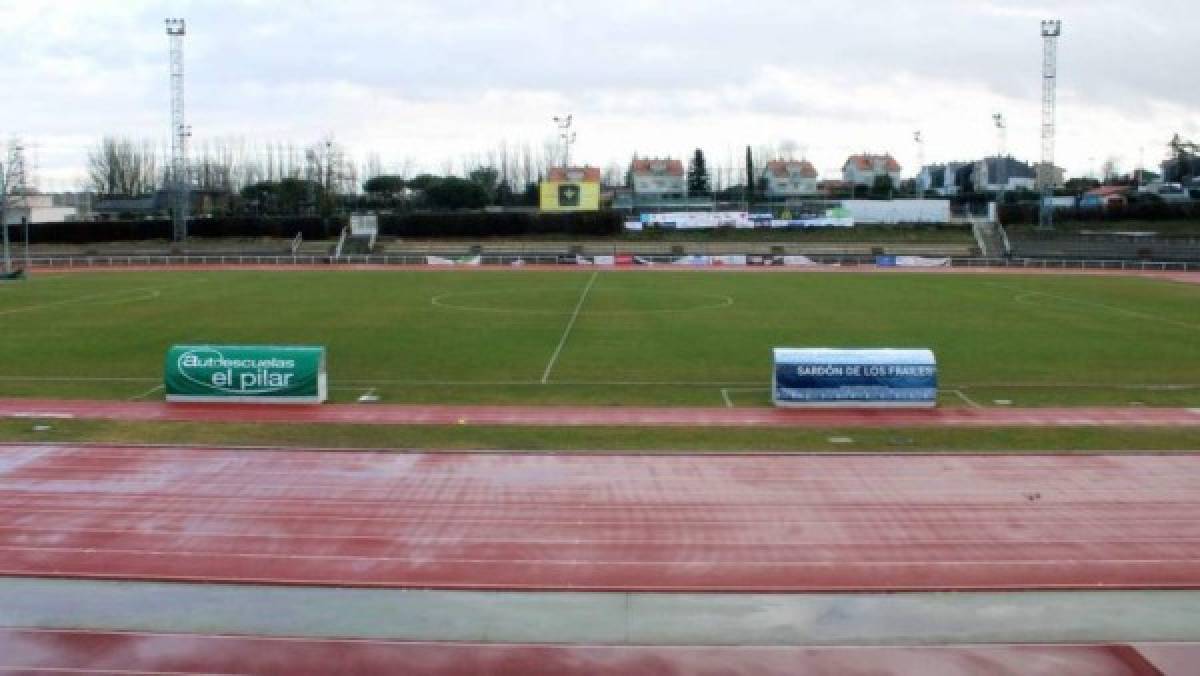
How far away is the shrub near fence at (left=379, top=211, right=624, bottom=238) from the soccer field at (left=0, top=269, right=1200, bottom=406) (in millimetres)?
34354

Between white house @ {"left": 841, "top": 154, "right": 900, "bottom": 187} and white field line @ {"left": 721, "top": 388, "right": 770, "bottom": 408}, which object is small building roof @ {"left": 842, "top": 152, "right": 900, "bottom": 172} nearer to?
white house @ {"left": 841, "top": 154, "right": 900, "bottom": 187}

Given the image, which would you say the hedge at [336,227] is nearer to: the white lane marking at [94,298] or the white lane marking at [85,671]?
the white lane marking at [94,298]

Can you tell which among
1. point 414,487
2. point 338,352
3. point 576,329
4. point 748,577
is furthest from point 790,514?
point 576,329

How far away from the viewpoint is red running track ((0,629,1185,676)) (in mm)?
10219

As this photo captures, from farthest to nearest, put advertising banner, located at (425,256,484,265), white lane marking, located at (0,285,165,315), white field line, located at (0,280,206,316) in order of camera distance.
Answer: advertising banner, located at (425,256,484,265) → white field line, located at (0,280,206,316) → white lane marking, located at (0,285,165,315)

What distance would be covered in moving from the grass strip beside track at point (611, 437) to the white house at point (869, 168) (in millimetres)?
137523

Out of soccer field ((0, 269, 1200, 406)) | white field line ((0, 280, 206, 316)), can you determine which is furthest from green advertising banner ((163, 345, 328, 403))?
white field line ((0, 280, 206, 316))

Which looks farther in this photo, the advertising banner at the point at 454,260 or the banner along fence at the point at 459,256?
the advertising banner at the point at 454,260

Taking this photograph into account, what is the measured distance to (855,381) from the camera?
22.7 m

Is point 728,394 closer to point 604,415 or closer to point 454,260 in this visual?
point 604,415

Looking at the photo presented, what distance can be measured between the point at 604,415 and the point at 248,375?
796cm

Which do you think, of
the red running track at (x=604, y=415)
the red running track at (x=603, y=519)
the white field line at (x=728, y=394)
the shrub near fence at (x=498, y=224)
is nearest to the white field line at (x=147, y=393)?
the red running track at (x=604, y=415)

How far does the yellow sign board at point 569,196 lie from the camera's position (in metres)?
93.9

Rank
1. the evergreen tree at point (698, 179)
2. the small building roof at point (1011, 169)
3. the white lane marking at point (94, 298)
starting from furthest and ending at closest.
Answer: the small building roof at point (1011, 169), the evergreen tree at point (698, 179), the white lane marking at point (94, 298)
